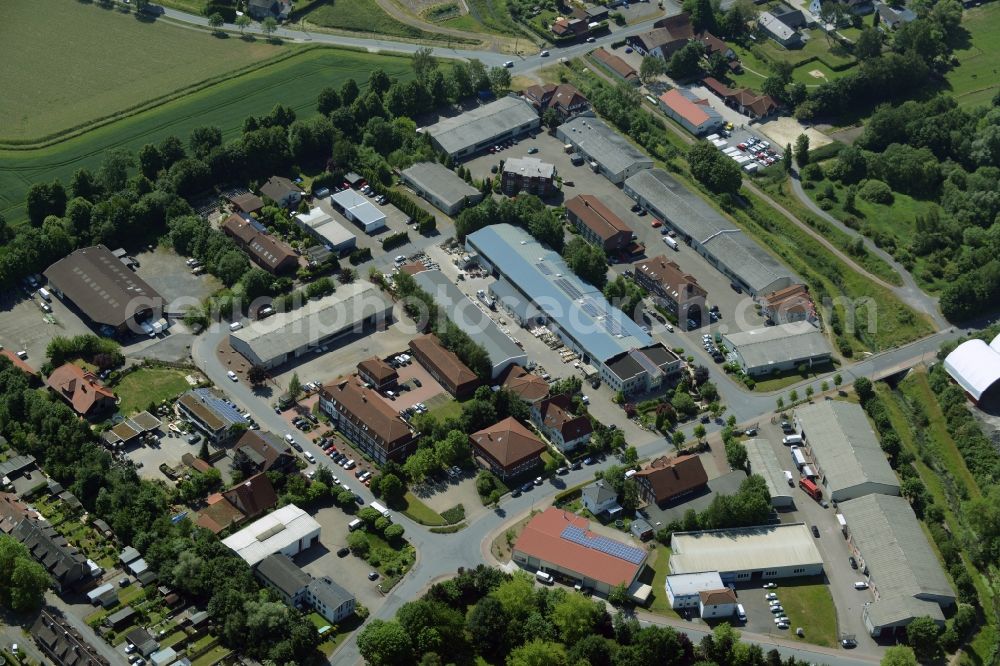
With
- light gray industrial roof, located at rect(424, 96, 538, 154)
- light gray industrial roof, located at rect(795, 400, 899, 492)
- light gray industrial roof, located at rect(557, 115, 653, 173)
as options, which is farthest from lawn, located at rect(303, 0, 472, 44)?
light gray industrial roof, located at rect(795, 400, 899, 492)

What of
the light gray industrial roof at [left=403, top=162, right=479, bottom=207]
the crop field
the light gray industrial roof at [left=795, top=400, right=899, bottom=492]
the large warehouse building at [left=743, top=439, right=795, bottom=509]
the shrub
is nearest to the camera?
the large warehouse building at [left=743, top=439, right=795, bottom=509]

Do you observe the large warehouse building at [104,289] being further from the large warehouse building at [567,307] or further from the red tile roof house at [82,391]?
the large warehouse building at [567,307]

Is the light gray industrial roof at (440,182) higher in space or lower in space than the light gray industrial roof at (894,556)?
higher

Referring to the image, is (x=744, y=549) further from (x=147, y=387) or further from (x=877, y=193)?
(x=877, y=193)

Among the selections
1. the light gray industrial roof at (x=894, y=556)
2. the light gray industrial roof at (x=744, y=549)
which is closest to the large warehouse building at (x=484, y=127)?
the light gray industrial roof at (x=744, y=549)

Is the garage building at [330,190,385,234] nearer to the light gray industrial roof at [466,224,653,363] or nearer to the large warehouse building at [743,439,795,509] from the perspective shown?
the light gray industrial roof at [466,224,653,363]

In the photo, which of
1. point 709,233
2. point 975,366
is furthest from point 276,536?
point 975,366

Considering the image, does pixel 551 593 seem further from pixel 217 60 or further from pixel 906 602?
pixel 217 60
